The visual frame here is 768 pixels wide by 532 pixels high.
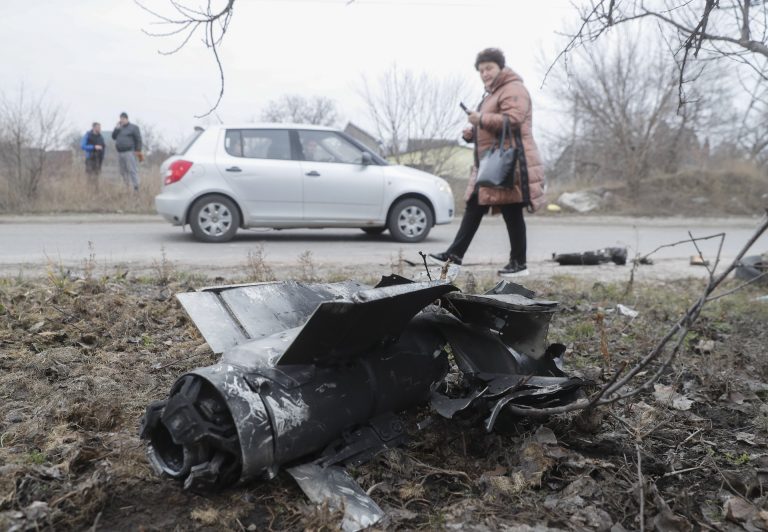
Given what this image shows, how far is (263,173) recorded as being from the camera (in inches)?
332

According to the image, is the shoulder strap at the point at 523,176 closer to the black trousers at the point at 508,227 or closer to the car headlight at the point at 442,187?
the black trousers at the point at 508,227

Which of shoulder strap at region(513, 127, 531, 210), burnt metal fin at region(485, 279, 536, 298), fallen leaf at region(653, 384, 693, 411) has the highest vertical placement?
shoulder strap at region(513, 127, 531, 210)

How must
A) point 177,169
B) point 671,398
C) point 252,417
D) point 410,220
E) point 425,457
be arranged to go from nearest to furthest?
1. point 252,417
2. point 425,457
3. point 671,398
4. point 177,169
5. point 410,220

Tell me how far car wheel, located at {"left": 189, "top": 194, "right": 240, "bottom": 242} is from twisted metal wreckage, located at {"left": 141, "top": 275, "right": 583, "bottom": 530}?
589 centimetres

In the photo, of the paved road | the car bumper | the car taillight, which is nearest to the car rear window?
the car taillight

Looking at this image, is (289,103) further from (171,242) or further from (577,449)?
(577,449)

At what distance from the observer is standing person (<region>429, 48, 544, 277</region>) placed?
5.26 metres

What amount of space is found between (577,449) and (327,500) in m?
1.00

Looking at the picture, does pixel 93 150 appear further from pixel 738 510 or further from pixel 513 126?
pixel 738 510

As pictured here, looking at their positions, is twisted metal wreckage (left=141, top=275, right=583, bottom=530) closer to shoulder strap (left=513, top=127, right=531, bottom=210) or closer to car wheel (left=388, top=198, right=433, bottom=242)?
shoulder strap (left=513, top=127, right=531, bottom=210)

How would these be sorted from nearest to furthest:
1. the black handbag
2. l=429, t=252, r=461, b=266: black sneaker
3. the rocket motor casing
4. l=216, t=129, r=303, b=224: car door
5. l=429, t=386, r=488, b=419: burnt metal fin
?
1. the rocket motor casing
2. l=429, t=386, r=488, b=419: burnt metal fin
3. the black handbag
4. l=429, t=252, r=461, b=266: black sneaker
5. l=216, t=129, r=303, b=224: car door

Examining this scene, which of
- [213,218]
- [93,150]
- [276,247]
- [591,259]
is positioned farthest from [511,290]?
[93,150]

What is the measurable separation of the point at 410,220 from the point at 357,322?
7.29 m

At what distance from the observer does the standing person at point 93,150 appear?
1478 centimetres
